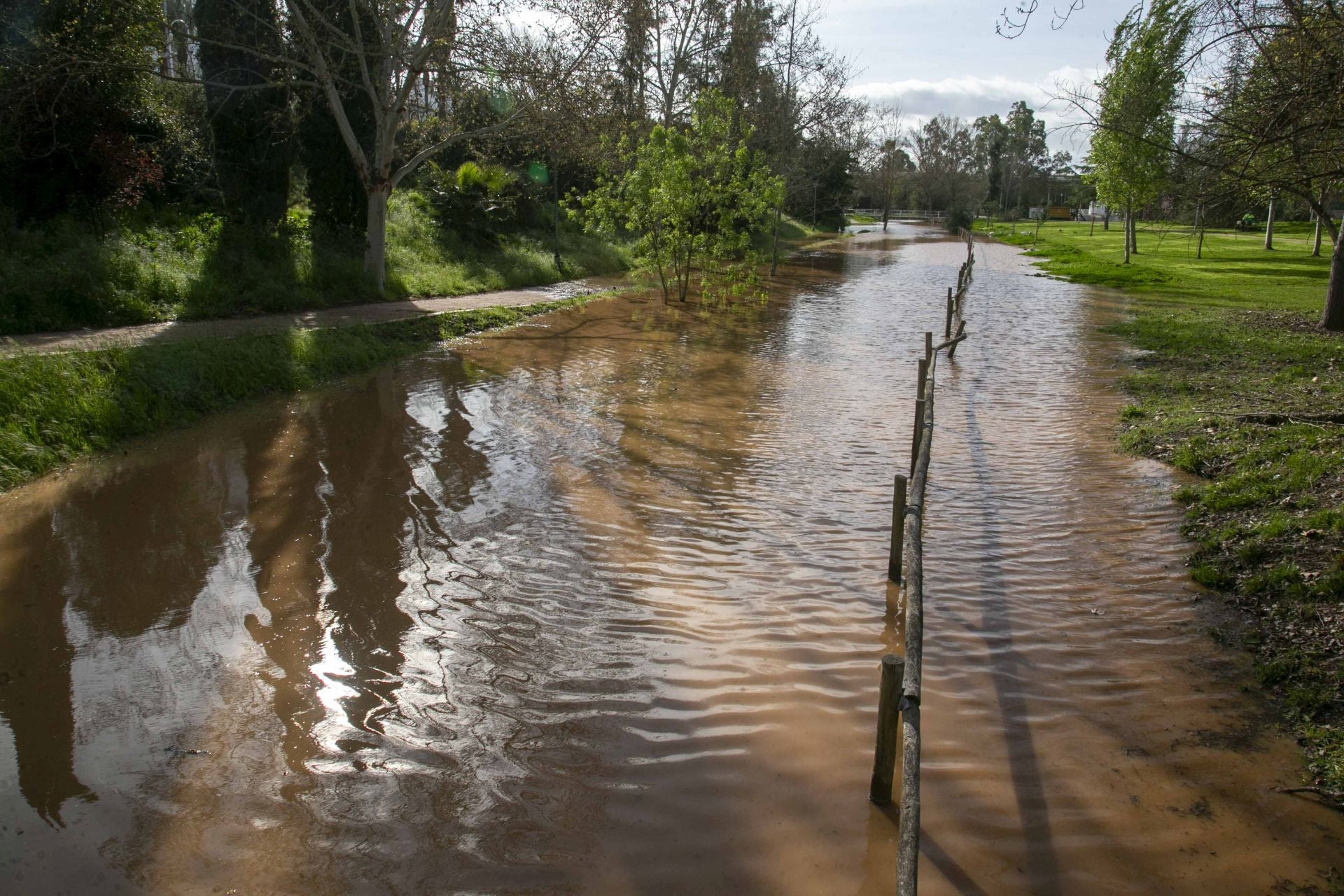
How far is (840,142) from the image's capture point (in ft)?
165

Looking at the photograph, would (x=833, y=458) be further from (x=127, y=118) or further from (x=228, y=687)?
(x=127, y=118)

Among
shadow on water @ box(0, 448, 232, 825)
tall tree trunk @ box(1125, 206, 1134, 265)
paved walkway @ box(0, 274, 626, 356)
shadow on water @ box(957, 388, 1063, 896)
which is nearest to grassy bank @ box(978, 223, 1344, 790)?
shadow on water @ box(957, 388, 1063, 896)

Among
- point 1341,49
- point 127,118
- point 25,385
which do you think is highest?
point 127,118

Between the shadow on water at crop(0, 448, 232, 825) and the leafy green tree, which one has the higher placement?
the leafy green tree

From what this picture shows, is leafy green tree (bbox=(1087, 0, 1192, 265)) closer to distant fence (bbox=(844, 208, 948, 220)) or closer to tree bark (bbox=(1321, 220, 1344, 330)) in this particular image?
tree bark (bbox=(1321, 220, 1344, 330))

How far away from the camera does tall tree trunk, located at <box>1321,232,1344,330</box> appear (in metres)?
16.1

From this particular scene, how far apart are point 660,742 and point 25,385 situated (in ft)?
25.8

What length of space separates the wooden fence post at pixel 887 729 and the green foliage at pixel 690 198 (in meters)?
16.8

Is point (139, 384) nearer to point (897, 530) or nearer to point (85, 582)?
point (85, 582)

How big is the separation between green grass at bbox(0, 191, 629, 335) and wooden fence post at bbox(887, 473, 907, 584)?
11.3 metres

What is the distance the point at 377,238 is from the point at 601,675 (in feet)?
46.8

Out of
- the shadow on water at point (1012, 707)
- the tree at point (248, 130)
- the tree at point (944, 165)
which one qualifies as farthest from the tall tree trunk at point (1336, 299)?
the tree at point (944, 165)

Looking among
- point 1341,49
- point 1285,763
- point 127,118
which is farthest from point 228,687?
point 127,118

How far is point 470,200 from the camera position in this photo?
2386 centimetres
